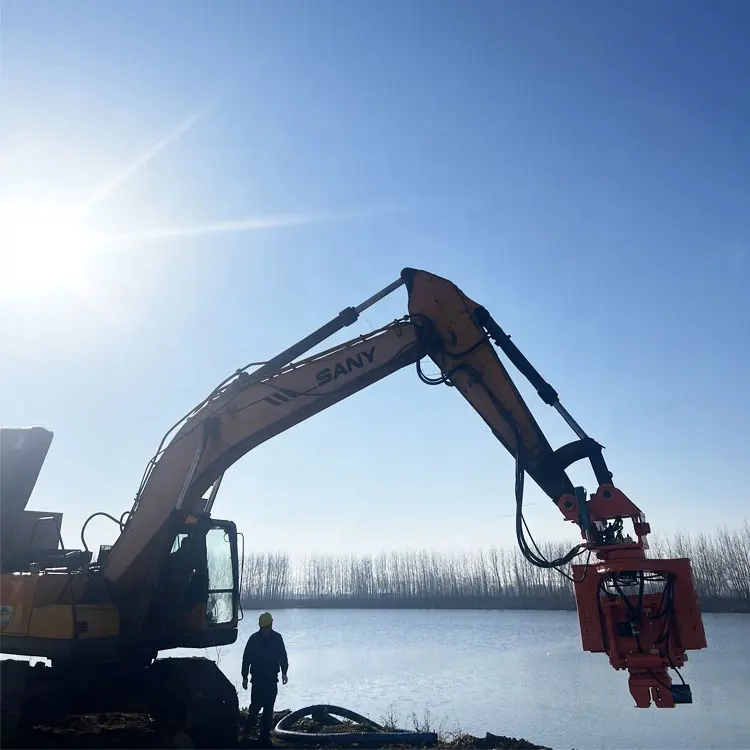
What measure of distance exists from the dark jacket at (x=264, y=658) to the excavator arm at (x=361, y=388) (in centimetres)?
168

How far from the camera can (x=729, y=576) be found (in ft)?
166

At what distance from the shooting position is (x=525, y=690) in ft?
46.4

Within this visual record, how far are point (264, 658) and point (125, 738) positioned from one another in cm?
178

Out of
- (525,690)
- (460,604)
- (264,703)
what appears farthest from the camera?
(460,604)

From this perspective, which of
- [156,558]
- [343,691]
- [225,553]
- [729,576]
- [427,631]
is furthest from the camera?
[729,576]

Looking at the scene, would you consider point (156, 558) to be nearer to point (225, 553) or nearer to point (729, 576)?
point (225, 553)

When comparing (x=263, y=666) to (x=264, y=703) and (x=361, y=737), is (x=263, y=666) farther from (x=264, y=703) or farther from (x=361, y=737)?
(x=361, y=737)

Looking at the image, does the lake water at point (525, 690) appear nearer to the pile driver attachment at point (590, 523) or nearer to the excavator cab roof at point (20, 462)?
the pile driver attachment at point (590, 523)

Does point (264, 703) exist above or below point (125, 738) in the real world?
above

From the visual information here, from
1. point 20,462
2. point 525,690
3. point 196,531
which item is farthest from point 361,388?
point 525,690

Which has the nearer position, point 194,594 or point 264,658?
point 194,594

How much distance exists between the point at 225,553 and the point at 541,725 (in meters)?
6.62

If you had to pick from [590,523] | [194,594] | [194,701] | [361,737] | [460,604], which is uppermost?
[590,523]

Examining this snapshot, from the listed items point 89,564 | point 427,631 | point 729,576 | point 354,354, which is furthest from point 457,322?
point 729,576
